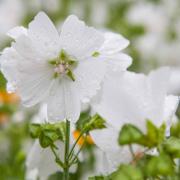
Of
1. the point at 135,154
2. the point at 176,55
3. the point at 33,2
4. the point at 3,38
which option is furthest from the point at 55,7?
the point at 135,154

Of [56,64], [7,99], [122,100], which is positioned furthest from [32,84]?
[7,99]

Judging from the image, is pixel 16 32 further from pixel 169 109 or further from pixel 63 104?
pixel 169 109

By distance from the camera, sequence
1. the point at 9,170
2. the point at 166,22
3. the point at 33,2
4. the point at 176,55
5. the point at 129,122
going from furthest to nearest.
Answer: the point at 33,2
the point at 166,22
the point at 176,55
the point at 9,170
the point at 129,122

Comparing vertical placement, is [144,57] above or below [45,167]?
below

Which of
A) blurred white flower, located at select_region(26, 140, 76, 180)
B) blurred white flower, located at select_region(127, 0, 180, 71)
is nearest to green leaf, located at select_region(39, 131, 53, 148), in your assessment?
blurred white flower, located at select_region(26, 140, 76, 180)

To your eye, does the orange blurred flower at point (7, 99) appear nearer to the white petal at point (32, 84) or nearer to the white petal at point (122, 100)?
the white petal at point (32, 84)

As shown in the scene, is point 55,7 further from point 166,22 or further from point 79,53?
point 79,53

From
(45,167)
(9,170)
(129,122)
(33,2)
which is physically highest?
(129,122)

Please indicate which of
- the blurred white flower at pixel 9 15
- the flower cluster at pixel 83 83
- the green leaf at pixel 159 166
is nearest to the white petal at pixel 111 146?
the flower cluster at pixel 83 83

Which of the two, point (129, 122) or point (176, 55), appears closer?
point (129, 122)
